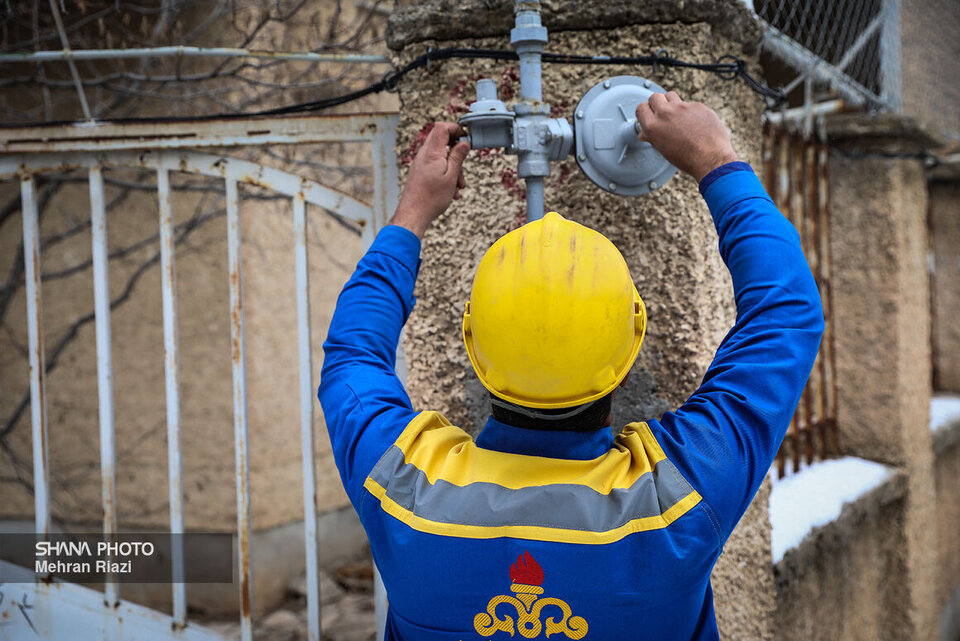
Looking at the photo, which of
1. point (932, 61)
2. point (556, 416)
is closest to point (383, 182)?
point (556, 416)

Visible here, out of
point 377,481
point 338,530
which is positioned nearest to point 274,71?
point 338,530

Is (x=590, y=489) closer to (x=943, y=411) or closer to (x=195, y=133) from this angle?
(x=195, y=133)

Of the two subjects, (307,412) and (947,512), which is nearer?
(307,412)

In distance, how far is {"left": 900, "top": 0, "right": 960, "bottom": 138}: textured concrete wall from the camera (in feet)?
12.7

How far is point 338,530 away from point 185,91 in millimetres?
2841

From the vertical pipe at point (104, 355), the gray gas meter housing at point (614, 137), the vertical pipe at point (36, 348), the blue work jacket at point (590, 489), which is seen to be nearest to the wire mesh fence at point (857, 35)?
the gray gas meter housing at point (614, 137)

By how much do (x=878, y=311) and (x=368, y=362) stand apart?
274cm

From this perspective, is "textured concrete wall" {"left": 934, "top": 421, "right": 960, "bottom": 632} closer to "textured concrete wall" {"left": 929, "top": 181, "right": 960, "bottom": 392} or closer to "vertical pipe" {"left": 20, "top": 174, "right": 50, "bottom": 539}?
"textured concrete wall" {"left": 929, "top": 181, "right": 960, "bottom": 392}

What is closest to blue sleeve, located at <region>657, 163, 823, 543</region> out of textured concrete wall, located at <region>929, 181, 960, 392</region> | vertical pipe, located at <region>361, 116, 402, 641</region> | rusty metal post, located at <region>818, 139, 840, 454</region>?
vertical pipe, located at <region>361, 116, 402, 641</region>

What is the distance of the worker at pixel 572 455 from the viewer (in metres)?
0.97

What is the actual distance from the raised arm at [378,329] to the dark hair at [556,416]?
0.53 feet

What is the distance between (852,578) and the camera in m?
2.73

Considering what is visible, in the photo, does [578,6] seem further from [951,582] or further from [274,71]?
[951,582]

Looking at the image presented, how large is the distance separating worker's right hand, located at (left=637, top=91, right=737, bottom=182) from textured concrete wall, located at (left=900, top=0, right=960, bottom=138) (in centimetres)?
299
